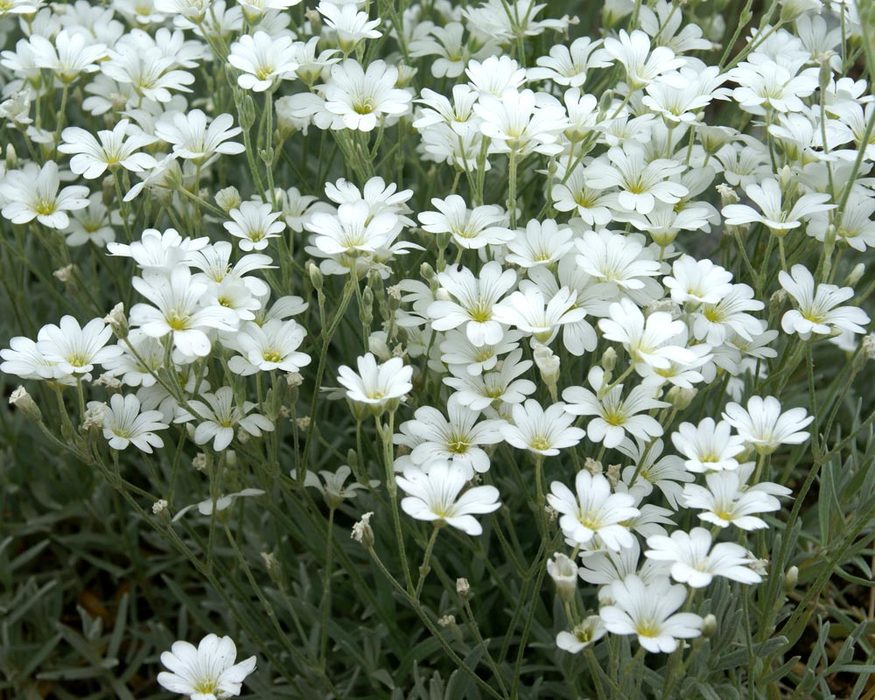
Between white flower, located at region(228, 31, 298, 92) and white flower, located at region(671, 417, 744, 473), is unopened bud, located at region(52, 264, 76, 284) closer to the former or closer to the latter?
white flower, located at region(228, 31, 298, 92)

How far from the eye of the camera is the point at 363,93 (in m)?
1.73

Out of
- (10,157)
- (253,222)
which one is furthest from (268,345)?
(10,157)

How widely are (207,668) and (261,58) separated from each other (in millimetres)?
938

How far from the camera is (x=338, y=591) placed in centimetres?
209

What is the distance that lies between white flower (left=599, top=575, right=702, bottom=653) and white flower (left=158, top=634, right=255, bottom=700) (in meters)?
0.51

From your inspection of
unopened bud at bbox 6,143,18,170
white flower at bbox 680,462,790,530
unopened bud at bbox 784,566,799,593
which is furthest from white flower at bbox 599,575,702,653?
unopened bud at bbox 6,143,18,170

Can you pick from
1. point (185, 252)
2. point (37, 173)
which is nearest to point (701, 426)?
point (185, 252)

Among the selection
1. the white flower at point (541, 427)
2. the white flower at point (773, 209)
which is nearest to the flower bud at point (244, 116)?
the white flower at point (541, 427)

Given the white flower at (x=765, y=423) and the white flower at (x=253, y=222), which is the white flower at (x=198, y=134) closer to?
the white flower at (x=253, y=222)

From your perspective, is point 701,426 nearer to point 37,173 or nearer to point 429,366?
point 429,366

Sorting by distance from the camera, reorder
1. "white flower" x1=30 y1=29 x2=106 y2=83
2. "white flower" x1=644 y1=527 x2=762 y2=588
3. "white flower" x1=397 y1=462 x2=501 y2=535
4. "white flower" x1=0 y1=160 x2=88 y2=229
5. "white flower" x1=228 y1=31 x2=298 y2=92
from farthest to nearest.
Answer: "white flower" x1=30 y1=29 x2=106 y2=83, "white flower" x1=0 y1=160 x2=88 y2=229, "white flower" x1=228 y1=31 x2=298 y2=92, "white flower" x1=397 y1=462 x2=501 y2=535, "white flower" x1=644 y1=527 x2=762 y2=588

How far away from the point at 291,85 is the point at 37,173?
0.93 meters

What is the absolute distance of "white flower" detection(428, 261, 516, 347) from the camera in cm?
146

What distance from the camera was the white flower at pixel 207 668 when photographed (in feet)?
4.66
